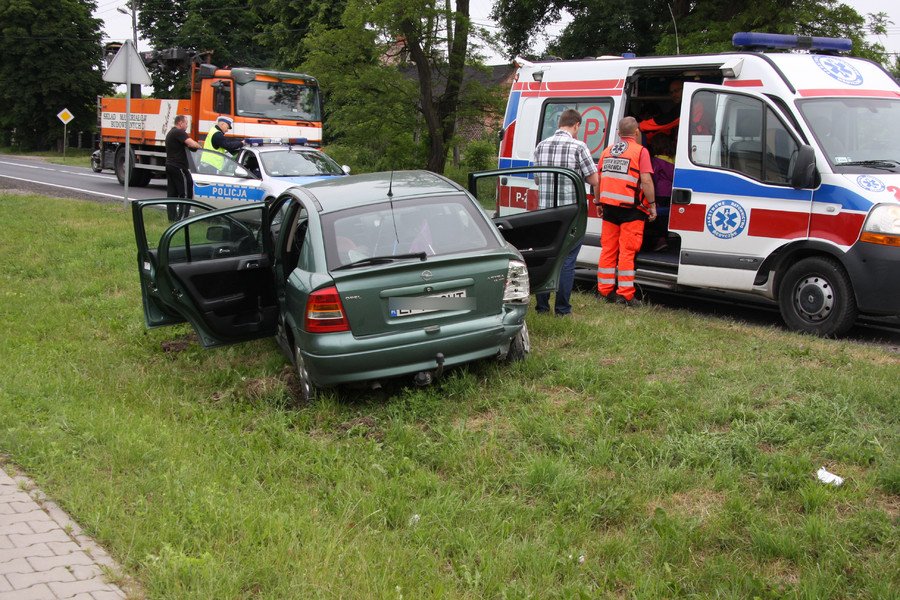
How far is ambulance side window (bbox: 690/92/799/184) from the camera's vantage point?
8219mm

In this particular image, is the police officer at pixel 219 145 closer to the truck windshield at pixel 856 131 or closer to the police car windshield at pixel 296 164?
the police car windshield at pixel 296 164

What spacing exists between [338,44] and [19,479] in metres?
15.7

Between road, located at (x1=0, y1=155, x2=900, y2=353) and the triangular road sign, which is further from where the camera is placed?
the triangular road sign

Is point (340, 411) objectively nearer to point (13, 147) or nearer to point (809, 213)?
point (809, 213)

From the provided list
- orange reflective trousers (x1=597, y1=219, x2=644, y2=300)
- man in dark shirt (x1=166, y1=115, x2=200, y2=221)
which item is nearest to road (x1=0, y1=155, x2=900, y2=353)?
orange reflective trousers (x1=597, y1=219, x2=644, y2=300)

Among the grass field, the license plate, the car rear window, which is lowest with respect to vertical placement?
the grass field

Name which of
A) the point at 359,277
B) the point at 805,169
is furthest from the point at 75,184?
the point at 805,169

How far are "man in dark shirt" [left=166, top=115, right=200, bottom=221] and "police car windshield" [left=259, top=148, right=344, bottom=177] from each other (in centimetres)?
129

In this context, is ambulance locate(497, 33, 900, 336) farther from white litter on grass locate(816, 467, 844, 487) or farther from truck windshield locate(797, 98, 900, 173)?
white litter on grass locate(816, 467, 844, 487)

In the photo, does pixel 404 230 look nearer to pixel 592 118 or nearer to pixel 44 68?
pixel 592 118

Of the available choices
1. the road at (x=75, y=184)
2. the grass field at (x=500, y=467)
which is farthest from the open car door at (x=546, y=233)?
the road at (x=75, y=184)

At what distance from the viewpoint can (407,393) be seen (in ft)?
21.1

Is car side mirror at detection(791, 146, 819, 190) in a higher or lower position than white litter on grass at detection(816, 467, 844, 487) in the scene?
higher

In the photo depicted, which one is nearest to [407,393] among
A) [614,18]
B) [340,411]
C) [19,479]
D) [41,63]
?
[340,411]
